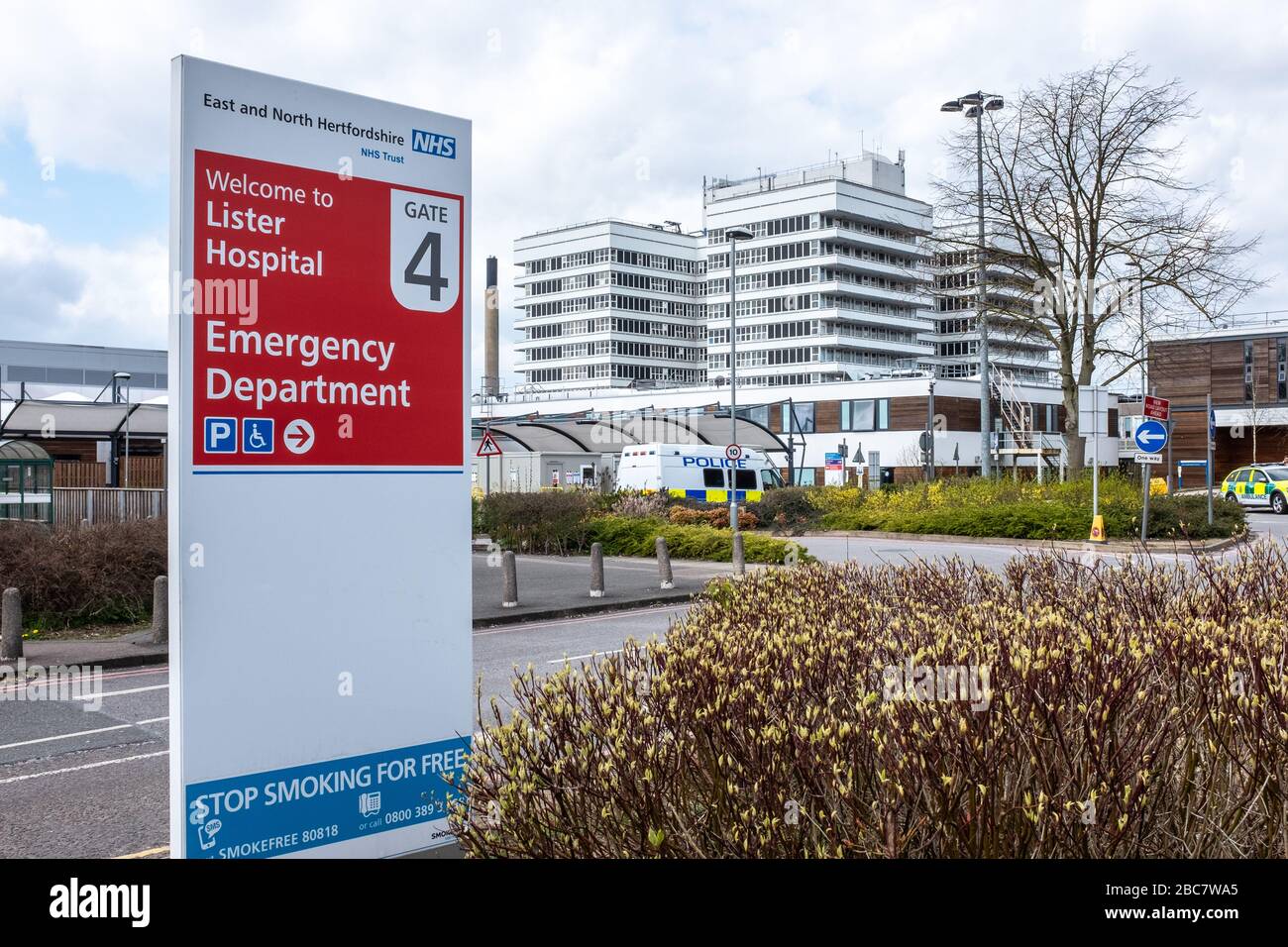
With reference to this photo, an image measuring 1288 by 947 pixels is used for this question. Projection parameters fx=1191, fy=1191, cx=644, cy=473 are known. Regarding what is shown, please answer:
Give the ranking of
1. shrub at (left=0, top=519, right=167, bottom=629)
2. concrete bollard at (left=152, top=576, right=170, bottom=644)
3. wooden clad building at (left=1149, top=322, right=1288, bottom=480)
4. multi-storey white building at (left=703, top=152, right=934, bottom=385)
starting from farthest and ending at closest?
multi-storey white building at (left=703, top=152, right=934, bottom=385) < wooden clad building at (left=1149, top=322, right=1288, bottom=480) < shrub at (left=0, top=519, right=167, bottom=629) < concrete bollard at (left=152, top=576, right=170, bottom=644)

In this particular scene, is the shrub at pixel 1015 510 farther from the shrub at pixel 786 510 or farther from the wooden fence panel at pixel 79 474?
the wooden fence panel at pixel 79 474

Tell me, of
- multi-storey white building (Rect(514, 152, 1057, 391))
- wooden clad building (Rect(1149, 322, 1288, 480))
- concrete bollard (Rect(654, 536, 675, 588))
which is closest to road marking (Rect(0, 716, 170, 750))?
concrete bollard (Rect(654, 536, 675, 588))

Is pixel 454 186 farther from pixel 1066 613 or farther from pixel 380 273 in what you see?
pixel 1066 613

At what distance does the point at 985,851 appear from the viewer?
321cm

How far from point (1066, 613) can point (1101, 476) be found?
3104 cm

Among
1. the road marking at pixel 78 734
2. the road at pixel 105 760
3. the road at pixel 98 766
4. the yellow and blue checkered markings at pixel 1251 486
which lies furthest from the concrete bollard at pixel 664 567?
the yellow and blue checkered markings at pixel 1251 486

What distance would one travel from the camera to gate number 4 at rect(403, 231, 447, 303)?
426cm

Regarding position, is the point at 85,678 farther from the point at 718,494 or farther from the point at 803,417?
the point at 803,417

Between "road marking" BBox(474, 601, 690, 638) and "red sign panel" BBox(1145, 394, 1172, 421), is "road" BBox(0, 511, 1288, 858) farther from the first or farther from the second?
"red sign panel" BBox(1145, 394, 1172, 421)

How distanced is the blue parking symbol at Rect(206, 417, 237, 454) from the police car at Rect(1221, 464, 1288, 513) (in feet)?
135

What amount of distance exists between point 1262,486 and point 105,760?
41.4 metres

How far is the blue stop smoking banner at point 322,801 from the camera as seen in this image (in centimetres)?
381

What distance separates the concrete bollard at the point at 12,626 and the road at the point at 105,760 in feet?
3.50

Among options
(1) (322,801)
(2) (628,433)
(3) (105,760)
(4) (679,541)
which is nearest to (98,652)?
(3) (105,760)
